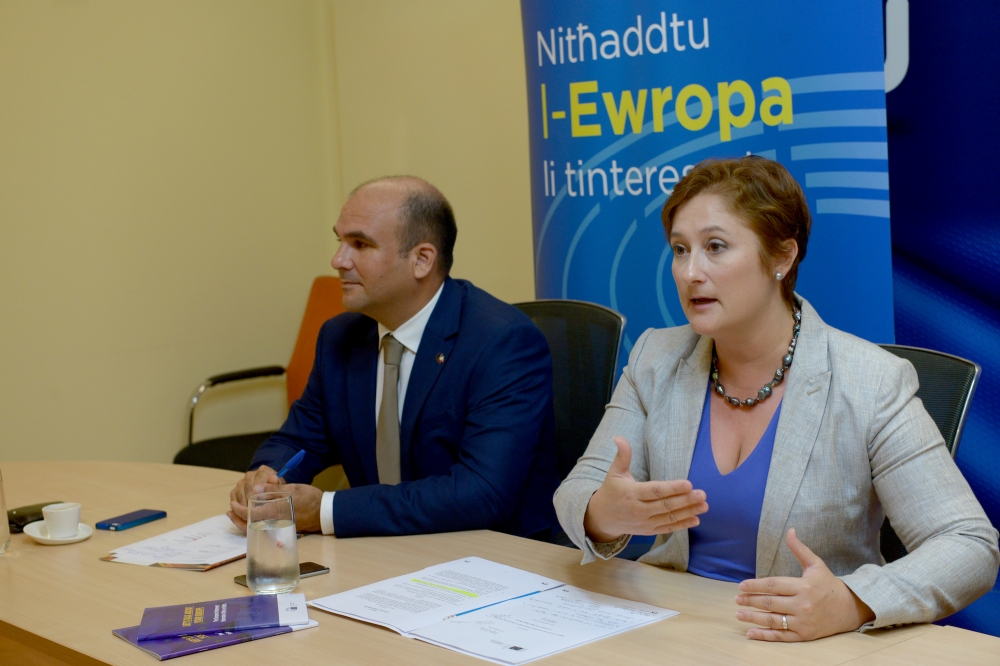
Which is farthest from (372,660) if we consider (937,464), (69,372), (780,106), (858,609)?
(69,372)

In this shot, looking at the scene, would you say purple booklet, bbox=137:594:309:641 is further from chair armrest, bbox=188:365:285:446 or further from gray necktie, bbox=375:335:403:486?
chair armrest, bbox=188:365:285:446

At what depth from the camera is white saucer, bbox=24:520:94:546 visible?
2.06 m

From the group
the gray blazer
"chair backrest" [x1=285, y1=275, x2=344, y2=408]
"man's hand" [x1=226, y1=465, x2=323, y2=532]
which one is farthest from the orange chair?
the gray blazer

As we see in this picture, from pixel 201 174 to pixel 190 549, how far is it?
2633 millimetres

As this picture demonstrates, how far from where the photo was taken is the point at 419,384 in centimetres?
243

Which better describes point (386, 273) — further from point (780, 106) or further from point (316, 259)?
point (316, 259)

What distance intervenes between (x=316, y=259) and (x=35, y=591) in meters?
3.07

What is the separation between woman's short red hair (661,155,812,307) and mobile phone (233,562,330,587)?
954mm

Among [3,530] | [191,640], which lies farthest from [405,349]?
[191,640]

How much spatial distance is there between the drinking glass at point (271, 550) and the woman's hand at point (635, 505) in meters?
0.51

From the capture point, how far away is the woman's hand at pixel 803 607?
1.41m

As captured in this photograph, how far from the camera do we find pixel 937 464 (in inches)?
63.5

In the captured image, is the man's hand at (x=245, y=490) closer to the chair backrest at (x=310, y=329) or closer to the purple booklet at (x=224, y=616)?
the purple booklet at (x=224, y=616)

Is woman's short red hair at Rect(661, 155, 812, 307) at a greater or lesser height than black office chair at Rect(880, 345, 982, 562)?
greater
